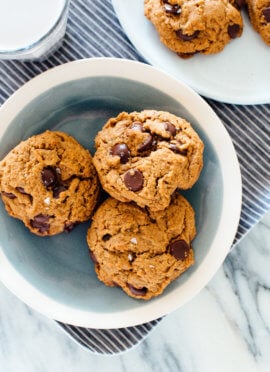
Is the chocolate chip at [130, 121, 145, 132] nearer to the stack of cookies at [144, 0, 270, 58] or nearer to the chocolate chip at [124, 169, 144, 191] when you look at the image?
the chocolate chip at [124, 169, 144, 191]

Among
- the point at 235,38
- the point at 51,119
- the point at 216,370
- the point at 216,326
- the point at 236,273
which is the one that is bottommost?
the point at 216,370

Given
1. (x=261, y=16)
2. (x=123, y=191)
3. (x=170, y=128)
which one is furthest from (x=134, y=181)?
(x=261, y=16)

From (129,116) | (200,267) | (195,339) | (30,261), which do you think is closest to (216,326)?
(195,339)

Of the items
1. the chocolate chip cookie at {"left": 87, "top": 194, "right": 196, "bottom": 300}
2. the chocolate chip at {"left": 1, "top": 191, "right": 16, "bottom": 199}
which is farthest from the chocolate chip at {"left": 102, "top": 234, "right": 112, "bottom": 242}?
the chocolate chip at {"left": 1, "top": 191, "right": 16, "bottom": 199}

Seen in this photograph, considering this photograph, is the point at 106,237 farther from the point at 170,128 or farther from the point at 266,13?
the point at 266,13

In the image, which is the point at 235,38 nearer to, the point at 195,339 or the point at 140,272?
the point at 140,272
